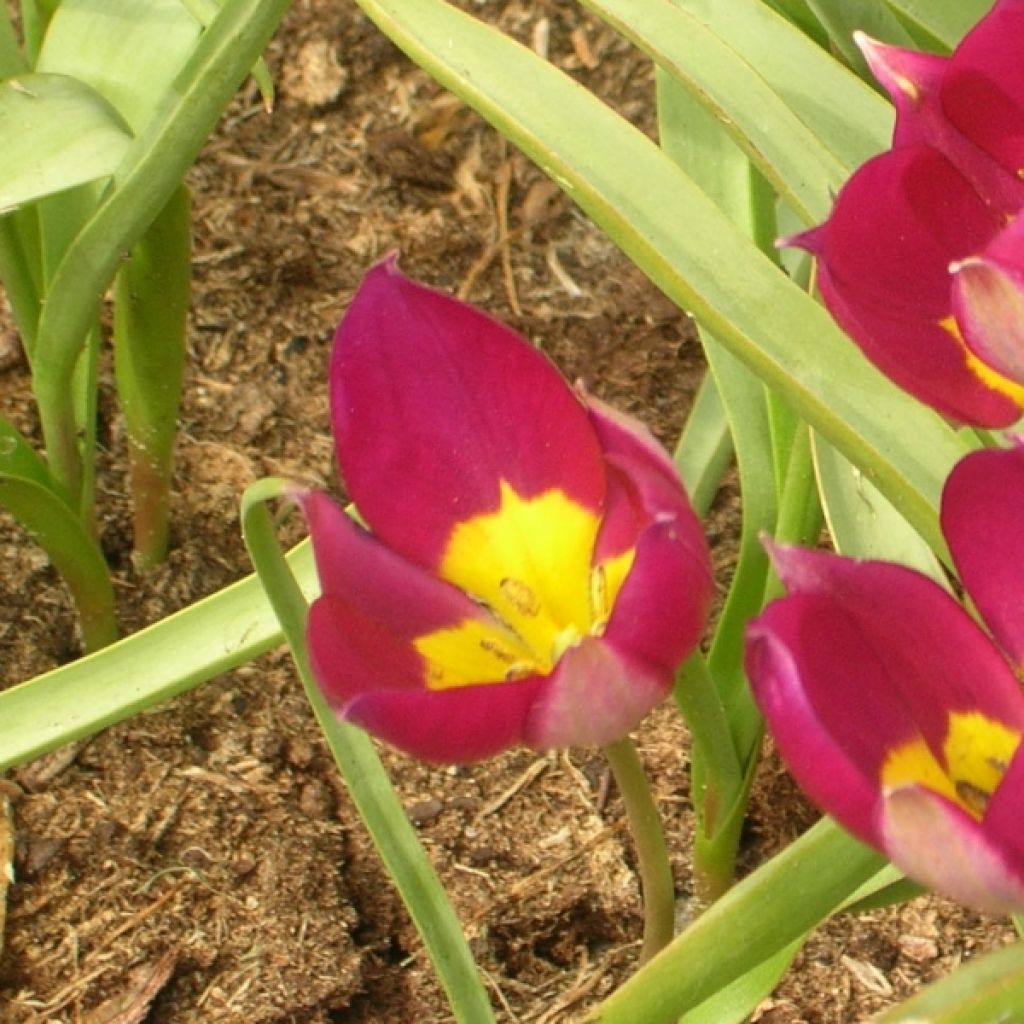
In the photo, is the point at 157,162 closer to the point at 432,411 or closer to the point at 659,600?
the point at 432,411

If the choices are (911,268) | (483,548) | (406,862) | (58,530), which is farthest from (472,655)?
(58,530)

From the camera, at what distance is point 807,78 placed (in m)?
0.92

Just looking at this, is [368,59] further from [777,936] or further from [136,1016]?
[777,936]

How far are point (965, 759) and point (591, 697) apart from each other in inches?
5.5

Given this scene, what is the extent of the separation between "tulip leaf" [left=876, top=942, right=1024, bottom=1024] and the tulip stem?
0.17 meters

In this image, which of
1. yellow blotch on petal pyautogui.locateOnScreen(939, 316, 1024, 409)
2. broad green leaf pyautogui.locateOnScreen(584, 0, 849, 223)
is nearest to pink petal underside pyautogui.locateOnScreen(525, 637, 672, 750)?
yellow blotch on petal pyautogui.locateOnScreen(939, 316, 1024, 409)

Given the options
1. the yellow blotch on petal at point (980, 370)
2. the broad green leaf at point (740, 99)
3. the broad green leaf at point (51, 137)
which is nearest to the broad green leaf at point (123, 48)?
the broad green leaf at point (51, 137)

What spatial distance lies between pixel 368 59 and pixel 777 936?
45.2 inches

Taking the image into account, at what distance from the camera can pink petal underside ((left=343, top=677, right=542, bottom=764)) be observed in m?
0.58

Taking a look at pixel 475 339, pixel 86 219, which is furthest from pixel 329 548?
pixel 86 219

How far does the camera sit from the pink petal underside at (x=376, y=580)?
652mm

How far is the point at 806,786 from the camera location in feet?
1.73

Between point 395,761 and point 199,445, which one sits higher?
point 199,445

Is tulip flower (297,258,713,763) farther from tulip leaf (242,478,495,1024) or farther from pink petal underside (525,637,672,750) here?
tulip leaf (242,478,495,1024)
